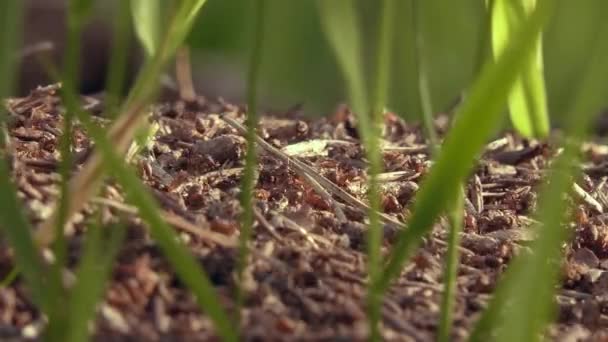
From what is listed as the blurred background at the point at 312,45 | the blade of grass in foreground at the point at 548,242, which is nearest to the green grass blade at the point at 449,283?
the blade of grass in foreground at the point at 548,242

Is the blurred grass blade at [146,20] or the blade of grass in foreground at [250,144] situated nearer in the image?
the blade of grass in foreground at [250,144]

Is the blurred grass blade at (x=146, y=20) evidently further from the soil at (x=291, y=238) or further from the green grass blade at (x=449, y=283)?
the green grass blade at (x=449, y=283)

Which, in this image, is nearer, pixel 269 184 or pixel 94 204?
pixel 94 204

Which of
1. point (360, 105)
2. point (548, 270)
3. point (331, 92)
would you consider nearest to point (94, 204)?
point (360, 105)

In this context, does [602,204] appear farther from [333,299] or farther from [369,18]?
[369,18]

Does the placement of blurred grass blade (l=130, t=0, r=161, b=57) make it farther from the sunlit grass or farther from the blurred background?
the blurred background

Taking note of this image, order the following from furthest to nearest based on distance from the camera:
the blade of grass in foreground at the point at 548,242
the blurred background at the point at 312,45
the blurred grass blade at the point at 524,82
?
the blurred background at the point at 312,45
the blurred grass blade at the point at 524,82
the blade of grass in foreground at the point at 548,242

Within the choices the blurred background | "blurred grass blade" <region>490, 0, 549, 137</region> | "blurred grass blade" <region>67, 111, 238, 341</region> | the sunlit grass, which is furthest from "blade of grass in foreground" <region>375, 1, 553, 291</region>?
the blurred background
